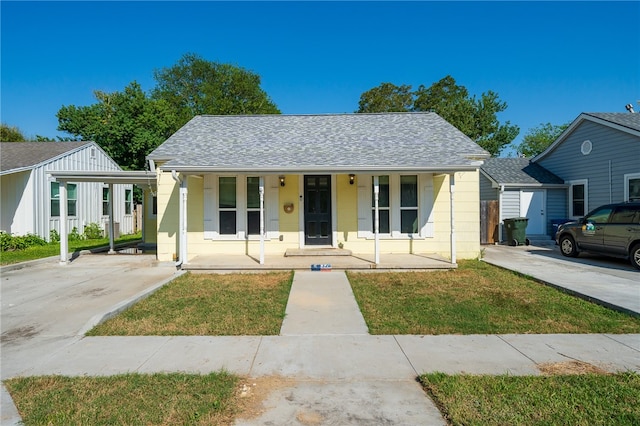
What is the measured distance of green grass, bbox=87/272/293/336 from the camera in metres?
4.80

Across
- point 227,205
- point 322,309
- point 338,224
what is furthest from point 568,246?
point 227,205

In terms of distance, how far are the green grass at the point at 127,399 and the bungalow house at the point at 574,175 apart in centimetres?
1491

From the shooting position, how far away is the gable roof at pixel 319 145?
8.89m

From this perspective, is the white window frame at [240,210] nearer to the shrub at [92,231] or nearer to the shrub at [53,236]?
the shrub at [53,236]

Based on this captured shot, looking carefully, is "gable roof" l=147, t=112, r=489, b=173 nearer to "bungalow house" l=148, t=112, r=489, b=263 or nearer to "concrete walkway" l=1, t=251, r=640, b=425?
"bungalow house" l=148, t=112, r=489, b=263

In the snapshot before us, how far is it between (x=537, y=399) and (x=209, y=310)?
4.49 metres

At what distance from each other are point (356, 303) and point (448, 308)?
149 cm

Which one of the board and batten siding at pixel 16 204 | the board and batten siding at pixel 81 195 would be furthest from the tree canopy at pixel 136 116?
the board and batten siding at pixel 16 204

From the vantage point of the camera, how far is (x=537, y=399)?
3.00 meters

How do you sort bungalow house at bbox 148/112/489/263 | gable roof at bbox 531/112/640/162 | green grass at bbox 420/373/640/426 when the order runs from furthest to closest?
gable roof at bbox 531/112/640/162
bungalow house at bbox 148/112/489/263
green grass at bbox 420/373/640/426

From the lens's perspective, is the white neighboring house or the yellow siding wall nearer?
the yellow siding wall

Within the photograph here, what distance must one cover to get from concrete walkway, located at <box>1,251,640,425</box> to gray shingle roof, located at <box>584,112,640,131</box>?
11348 millimetres

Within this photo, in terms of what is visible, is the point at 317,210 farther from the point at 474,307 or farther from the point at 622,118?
the point at 622,118

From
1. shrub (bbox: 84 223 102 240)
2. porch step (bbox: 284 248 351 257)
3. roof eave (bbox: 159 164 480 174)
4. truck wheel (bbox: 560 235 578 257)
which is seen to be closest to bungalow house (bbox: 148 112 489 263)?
porch step (bbox: 284 248 351 257)
